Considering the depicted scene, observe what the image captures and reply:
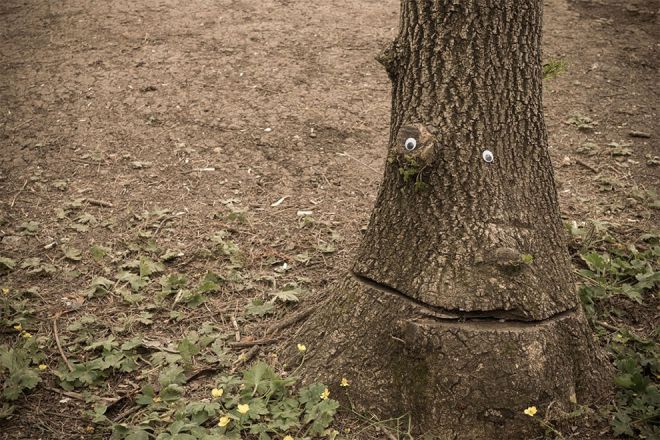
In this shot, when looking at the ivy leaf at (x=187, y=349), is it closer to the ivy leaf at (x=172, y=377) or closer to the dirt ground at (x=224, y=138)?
the ivy leaf at (x=172, y=377)

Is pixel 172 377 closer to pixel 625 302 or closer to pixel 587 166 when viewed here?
pixel 625 302

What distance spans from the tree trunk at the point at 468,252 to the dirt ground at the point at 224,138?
0.76 m

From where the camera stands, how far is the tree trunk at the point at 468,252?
217cm

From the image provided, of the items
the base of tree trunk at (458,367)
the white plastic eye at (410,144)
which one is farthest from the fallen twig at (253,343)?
the white plastic eye at (410,144)

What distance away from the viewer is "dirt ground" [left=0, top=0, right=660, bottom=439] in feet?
11.0

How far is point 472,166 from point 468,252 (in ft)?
1.20

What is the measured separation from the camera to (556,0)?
279 inches

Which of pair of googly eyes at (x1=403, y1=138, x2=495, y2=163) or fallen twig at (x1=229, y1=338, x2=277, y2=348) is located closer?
pair of googly eyes at (x1=403, y1=138, x2=495, y2=163)

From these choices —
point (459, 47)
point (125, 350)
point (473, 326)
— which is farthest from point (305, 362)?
point (459, 47)

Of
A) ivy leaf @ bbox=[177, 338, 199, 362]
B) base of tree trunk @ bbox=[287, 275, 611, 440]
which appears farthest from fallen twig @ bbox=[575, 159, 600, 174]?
ivy leaf @ bbox=[177, 338, 199, 362]

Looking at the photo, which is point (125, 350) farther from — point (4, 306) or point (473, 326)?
point (473, 326)

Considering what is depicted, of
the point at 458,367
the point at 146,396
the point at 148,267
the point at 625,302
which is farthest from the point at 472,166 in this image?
the point at 148,267

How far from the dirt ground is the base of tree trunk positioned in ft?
2.03

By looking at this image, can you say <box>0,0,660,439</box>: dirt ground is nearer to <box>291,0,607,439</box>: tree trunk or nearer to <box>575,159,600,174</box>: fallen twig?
<box>575,159,600,174</box>: fallen twig
